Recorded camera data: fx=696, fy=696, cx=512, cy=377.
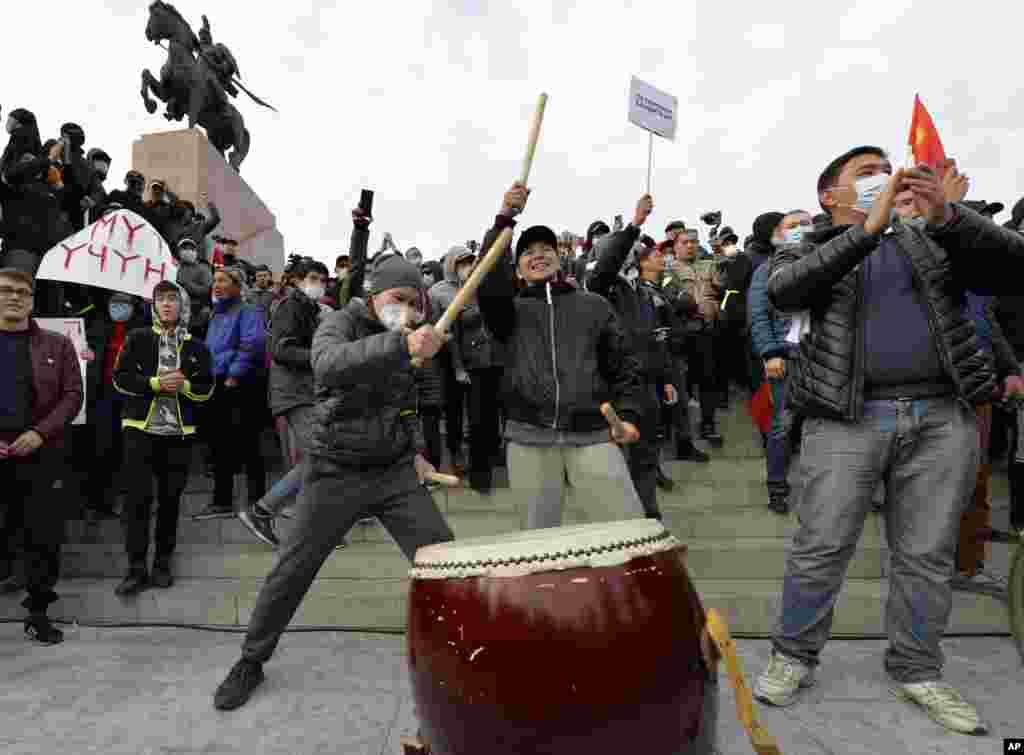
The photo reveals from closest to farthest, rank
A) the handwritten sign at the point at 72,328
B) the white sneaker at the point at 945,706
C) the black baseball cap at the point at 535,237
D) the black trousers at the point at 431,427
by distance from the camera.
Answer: the white sneaker at the point at 945,706
the black baseball cap at the point at 535,237
the handwritten sign at the point at 72,328
the black trousers at the point at 431,427

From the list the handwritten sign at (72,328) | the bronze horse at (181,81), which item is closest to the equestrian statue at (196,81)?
the bronze horse at (181,81)

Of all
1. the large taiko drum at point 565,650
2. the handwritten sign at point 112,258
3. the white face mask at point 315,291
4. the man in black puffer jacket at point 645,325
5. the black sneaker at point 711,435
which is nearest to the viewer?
the large taiko drum at point 565,650

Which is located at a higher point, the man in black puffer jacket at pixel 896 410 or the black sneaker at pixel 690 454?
the man in black puffer jacket at pixel 896 410

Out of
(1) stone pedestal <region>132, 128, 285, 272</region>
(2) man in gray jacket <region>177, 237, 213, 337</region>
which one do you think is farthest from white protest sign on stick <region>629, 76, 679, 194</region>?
(1) stone pedestal <region>132, 128, 285, 272</region>

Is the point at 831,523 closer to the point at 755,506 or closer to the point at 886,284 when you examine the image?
the point at 886,284

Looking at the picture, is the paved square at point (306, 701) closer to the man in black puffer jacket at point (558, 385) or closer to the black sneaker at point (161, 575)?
the black sneaker at point (161, 575)

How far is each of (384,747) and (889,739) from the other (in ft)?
5.85

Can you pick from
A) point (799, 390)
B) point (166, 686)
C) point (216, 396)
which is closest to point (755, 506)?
point (799, 390)

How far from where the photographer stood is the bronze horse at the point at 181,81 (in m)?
15.1

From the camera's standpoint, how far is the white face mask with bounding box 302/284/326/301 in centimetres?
584

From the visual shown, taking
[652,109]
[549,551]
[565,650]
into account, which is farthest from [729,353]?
[565,650]

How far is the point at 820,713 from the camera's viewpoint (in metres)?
2.67

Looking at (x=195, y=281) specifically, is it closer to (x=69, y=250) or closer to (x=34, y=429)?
(x=69, y=250)

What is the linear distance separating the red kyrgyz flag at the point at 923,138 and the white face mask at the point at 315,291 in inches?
176
